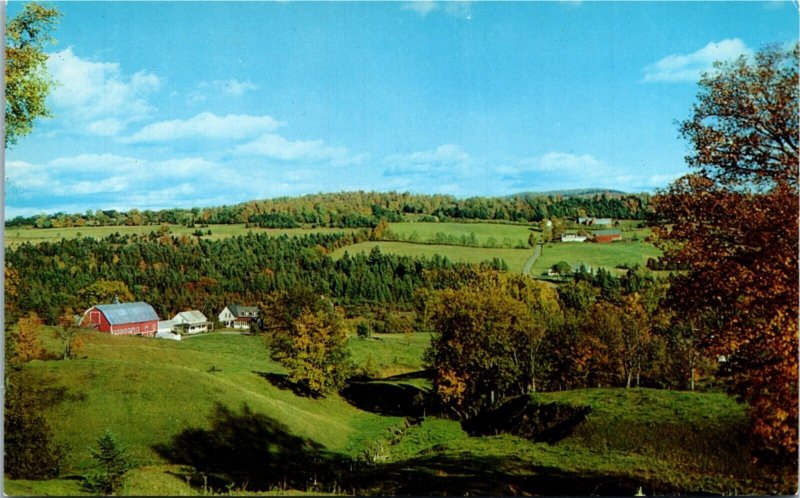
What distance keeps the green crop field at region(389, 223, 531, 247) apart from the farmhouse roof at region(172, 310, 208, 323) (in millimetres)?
18285

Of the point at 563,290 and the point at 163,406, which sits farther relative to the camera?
the point at 563,290

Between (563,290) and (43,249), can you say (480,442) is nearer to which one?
(563,290)

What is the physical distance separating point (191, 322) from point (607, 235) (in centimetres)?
3337

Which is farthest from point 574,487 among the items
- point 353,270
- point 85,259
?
point 353,270

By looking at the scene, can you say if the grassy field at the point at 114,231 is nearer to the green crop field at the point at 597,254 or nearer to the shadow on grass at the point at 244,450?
the shadow on grass at the point at 244,450

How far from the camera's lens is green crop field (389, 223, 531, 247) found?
43.4 m

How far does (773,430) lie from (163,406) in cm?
2325

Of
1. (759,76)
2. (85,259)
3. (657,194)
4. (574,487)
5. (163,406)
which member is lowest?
(163,406)

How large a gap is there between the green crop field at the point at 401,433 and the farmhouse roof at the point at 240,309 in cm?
844

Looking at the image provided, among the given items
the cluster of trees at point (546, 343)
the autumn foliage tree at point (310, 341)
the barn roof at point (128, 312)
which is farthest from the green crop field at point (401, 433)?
the cluster of trees at point (546, 343)

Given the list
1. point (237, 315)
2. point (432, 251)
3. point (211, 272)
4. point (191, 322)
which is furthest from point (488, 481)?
point (237, 315)

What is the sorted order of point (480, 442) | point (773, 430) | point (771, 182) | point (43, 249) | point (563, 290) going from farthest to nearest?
point (563, 290) → point (43, 249) → point (480, 442) → point (771, 182) → point (773, 430)

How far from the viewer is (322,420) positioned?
30.2 m

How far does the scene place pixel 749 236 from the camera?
10.0 m
